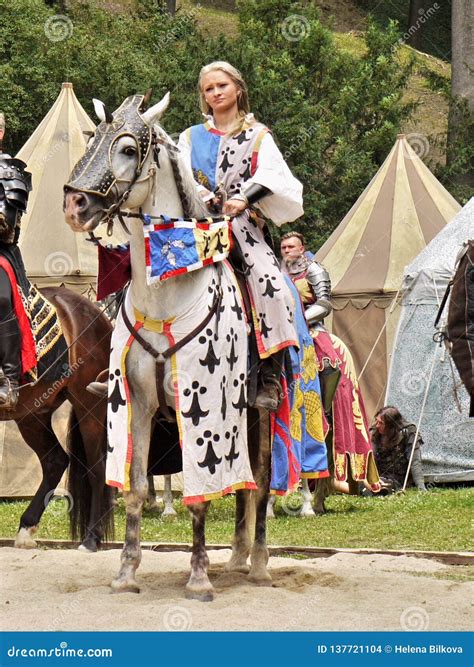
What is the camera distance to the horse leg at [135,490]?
227 inches

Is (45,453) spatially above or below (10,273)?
below

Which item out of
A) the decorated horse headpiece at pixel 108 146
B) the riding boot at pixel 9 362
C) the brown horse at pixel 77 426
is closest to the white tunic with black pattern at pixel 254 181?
the decorated horse headpiece at pixel 108 146

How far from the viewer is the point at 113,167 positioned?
5469mm

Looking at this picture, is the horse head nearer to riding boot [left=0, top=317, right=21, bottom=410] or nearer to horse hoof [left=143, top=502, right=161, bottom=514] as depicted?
riding boot [left=0, top=317, right=21, bottom=410]

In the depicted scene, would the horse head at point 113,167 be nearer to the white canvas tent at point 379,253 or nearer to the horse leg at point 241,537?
the horse leg at point 241,537

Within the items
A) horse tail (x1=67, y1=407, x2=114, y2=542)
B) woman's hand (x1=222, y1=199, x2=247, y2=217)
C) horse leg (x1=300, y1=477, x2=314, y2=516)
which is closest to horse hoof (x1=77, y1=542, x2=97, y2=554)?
horse tail (x1=67, y1=407, x2=114, y2=542)

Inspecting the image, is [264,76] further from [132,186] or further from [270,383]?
[132,186]

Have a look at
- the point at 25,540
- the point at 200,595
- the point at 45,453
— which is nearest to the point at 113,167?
the point at 200,595

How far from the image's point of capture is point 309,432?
8930 millimetres

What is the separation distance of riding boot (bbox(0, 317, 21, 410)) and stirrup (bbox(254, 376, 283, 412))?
2.13m

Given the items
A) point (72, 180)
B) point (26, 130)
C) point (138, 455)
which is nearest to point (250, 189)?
point (72, 180)

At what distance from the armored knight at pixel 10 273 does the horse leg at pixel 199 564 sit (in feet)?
7.66

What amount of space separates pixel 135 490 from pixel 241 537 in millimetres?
1016
